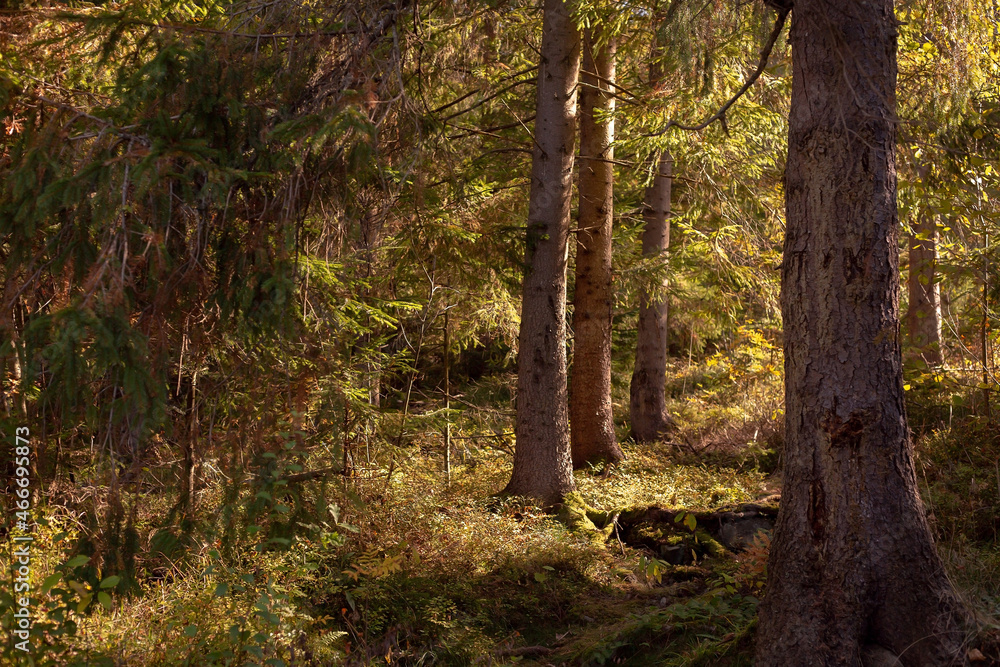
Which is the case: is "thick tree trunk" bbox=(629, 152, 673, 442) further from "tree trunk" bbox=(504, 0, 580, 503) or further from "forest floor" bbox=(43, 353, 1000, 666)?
"tree trunk" bbox=(504, 0, 580, 503)

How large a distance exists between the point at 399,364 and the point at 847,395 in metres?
4.83

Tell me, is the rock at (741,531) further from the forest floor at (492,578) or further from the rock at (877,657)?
the rock at (877,657)

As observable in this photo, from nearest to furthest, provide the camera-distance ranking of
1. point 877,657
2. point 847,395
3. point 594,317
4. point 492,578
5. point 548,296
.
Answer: point 877,657 < point 847,395 < point 492,578 < point 548,296 < point 594,317

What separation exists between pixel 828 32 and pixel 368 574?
5.30 metres

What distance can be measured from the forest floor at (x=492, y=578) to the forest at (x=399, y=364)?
39mm

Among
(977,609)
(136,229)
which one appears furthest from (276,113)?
(977,609)

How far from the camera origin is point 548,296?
27.5ft

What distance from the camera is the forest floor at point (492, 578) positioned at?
4758 millimetres

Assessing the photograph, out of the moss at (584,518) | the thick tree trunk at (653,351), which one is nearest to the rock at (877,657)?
the moss at (584,518)

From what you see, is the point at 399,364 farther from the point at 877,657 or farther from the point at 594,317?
the point at 877,657

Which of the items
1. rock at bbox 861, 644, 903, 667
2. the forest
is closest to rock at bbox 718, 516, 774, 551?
the forest

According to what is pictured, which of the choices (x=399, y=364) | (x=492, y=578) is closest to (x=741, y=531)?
(x=492, y=578)

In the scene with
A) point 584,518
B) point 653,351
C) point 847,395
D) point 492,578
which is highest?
point 653,351

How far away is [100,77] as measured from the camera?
708cm
